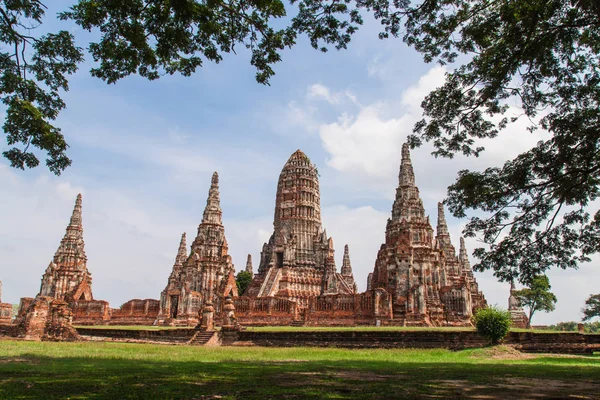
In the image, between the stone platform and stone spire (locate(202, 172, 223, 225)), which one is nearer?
the stone platform

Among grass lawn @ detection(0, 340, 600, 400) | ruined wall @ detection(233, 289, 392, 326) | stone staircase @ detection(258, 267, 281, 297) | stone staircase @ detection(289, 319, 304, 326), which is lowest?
stone staircase @ detection(289, 319, 304, 326)

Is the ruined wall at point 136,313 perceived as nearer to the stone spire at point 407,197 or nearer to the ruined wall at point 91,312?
the ruined wall at point 91,312

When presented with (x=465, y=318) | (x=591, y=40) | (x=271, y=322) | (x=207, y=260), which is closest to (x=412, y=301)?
(x=465, y=318)

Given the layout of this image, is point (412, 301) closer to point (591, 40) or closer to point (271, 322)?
point (271, 322)

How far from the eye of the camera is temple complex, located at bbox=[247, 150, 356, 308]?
51531 millimetres

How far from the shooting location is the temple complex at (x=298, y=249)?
2029 inches

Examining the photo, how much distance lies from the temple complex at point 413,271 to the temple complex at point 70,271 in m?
31.7

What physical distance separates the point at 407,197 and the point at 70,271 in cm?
3747

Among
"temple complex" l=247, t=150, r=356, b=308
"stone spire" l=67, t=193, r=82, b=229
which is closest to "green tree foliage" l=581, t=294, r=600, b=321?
"temple complex" l=247, t=150, r=356, b=308

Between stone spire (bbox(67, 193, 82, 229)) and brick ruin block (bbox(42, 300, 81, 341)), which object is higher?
stone spire (bbox(67, 193, 82, 229))

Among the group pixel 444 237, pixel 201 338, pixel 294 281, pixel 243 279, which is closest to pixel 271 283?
pixel 294 281

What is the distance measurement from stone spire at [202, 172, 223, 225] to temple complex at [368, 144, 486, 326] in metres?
19.5

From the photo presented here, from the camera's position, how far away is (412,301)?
3631 centimetres

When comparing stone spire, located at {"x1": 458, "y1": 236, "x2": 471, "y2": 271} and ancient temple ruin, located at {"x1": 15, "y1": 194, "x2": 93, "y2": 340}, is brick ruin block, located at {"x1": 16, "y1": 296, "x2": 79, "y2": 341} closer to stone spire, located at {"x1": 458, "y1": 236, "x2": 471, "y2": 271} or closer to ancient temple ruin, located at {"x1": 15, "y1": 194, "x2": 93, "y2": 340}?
ancient temple ruin, located at {"x1": 15, "y1": 194, "x2": 93, "y2": 340}
